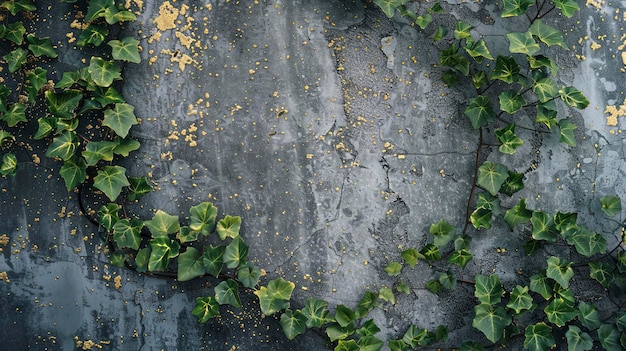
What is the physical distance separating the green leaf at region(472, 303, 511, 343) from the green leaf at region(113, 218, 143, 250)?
1409 mm

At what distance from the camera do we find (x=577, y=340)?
9.66 ft

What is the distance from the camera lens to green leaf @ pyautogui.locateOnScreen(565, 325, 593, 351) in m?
2.94

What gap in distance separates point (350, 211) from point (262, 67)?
2.32ft

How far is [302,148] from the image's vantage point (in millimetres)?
3035

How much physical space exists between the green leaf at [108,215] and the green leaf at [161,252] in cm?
18

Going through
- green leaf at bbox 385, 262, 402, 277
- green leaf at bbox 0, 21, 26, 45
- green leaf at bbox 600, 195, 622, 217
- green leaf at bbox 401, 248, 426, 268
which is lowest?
green leaf at bbox 385, 262, 402, 277

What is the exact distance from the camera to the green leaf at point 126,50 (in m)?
2.88

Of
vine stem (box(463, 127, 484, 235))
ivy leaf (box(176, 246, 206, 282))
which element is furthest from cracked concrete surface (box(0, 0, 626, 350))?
ivy leaf (box(176, 246, 206, 282))

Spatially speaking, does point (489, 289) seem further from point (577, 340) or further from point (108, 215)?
point (108, 215)

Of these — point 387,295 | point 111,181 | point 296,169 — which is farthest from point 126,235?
point 387,295

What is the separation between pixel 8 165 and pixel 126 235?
55cm

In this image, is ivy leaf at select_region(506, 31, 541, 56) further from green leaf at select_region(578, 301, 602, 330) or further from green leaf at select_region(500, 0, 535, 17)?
green leaf at select_region(578, 301, 602, 330)

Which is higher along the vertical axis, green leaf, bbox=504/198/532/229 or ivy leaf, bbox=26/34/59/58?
ivy leaf, bbox=26/34/59/58

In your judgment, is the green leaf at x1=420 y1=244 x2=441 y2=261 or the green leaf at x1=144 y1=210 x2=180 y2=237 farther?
the green leaf at x1=420 y1=244 x2=441 y2=261
